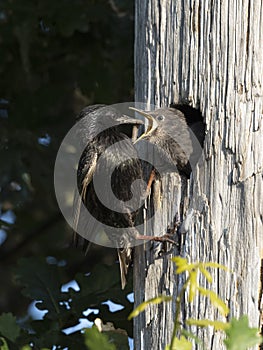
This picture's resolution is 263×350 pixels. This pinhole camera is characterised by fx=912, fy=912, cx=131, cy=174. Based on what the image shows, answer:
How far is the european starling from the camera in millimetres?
3786

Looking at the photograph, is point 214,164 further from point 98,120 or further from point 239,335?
point 239,335

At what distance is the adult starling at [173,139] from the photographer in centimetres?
361

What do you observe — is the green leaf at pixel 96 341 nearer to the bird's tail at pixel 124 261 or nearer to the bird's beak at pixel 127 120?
the bird's tail at pixel 124 261

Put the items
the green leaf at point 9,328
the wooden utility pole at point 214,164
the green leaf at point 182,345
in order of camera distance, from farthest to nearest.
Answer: the wooden utility pole at point 214,164 → the green leaf at point 9,328 → the green leaf at point 182,345

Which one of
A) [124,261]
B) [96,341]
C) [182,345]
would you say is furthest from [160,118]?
[96,341]

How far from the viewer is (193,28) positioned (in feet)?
11.5

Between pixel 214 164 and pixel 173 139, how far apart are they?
18.1 inches

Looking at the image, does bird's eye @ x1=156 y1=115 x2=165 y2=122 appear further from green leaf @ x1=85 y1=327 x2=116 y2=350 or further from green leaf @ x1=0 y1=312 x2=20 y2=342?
green leaf @ x1=85 y1=327 x2=116 y2=350

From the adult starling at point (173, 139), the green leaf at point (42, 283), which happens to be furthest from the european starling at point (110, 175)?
the green leaf at point (42, 283)

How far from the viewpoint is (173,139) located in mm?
3773

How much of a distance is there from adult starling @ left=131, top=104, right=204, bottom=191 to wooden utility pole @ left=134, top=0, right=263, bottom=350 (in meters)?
0.07

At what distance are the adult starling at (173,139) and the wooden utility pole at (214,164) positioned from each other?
0.07 meters

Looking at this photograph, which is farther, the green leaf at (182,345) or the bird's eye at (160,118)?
the bird's eye at (160,118)

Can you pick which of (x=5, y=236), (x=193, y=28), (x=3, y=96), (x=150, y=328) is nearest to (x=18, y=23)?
(x=3, y=96)
